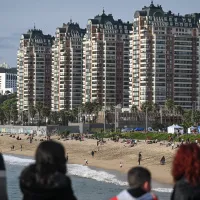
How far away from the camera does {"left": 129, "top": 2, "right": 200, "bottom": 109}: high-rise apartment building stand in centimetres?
15925

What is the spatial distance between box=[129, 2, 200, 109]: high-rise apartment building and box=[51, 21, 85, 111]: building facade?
99.8 ft

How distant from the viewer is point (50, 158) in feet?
20.6

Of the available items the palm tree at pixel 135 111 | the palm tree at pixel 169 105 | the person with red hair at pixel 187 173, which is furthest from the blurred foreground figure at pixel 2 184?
the palm tree at pixel 135 111

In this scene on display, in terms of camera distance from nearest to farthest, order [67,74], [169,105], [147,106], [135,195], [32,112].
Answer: [135,195] < [169,105] < [147,106] < [32,112] < [67,74]

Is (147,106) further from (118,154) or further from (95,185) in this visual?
(95,185)

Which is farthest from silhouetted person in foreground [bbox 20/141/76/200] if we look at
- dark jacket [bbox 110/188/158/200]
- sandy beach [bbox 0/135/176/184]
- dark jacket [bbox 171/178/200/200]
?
sandy beach [bbox 0/135/176/184]

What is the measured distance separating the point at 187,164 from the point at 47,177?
1.18 meters

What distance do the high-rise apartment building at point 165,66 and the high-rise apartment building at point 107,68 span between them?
1309 cm

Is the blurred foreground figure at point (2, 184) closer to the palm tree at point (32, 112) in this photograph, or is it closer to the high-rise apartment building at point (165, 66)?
the high-rise apartment building at point (165, 66)

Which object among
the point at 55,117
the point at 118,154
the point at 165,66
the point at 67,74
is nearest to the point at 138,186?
the point at 118,154

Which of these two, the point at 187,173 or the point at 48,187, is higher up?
the point at 187,173

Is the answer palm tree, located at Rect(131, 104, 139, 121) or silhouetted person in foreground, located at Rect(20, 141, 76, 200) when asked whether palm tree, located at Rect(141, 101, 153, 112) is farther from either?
silhouetted person in foreground, located at Rect(20, 141, 76, 200)

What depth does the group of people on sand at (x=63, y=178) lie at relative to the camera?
6.16 meters

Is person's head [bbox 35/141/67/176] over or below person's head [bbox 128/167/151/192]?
over
